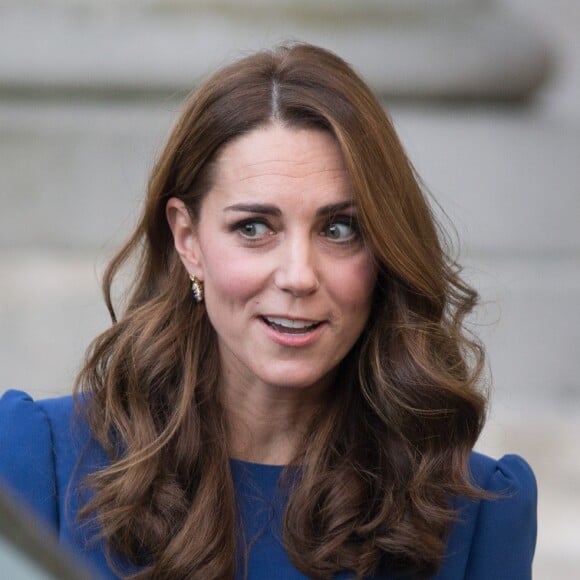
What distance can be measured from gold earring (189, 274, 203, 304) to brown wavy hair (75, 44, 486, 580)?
0.04 metres

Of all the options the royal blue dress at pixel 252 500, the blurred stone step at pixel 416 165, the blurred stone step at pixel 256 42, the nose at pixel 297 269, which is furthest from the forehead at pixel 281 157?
the blurred stone step at pixel 416 165

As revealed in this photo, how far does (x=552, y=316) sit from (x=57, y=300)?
2093 millimetres

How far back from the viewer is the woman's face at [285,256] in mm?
2740

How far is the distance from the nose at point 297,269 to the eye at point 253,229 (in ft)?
0.17

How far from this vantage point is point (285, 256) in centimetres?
274

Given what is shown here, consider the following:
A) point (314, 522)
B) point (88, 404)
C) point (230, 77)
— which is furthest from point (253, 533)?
point (230, 77)

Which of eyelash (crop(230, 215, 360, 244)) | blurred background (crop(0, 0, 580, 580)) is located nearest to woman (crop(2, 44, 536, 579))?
eyelash (crop(230, 215, 360, 244))

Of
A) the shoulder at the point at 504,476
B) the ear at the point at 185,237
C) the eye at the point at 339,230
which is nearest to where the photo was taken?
the eye at the point at 339,230

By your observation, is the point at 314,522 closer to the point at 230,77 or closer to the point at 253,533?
the point at 253,533

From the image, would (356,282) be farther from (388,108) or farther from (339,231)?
(388,108)

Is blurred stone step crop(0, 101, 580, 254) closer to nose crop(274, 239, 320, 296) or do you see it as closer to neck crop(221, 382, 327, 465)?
neck crop(221, 382, 327, 465)

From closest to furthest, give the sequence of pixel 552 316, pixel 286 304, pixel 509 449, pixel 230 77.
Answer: pixel 286 304 < pixel 230 77 < pixel 509 449 < pixel 552 316

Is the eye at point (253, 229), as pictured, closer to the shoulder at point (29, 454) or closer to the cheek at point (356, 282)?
the cheek at point (356, 282)

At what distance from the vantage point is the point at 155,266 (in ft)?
10.1
